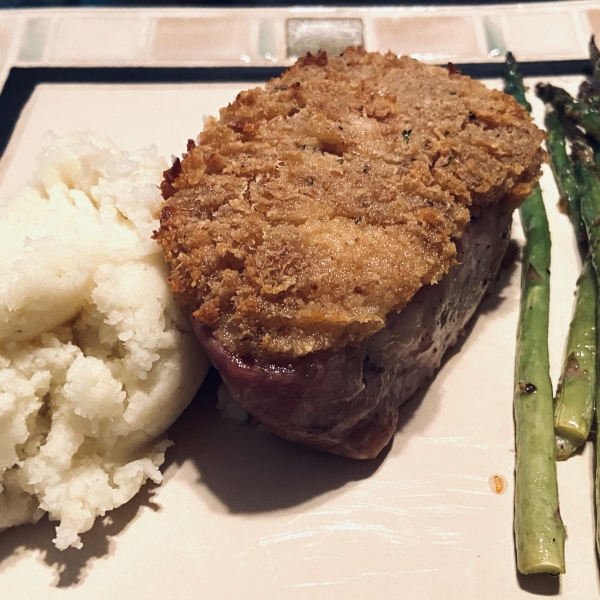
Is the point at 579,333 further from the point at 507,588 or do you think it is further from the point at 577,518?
the point at 507,588

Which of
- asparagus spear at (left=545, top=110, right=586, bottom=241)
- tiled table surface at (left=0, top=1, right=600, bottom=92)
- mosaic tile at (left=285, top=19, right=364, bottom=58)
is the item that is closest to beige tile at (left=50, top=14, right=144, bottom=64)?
tiled table surface at (left=0, top=1, right=600, bottom=92)

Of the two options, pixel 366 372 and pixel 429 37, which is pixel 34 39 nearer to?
pixel 429 37

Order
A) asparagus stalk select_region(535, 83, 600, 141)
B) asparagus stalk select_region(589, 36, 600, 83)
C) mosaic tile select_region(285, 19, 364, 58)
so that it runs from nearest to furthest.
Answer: asparagus stalk select_region(535, 83, 600, 141) < asparagus stalk select_region(589, 36, 600, 83) < mosaic tile select_region(285, 19, 364, 58)

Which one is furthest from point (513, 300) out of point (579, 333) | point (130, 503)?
point (130, 503)

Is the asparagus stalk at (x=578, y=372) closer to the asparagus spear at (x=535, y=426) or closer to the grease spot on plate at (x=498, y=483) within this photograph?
the asparagus spear at (x=535, y=426)

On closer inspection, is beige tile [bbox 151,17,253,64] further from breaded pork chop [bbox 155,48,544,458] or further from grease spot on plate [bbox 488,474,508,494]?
grease spot on plate [bbox 488,474,508,494]

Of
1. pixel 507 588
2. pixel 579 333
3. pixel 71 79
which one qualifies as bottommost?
pixel 507 588

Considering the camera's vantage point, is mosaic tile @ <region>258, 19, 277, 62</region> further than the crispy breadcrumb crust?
Yes
